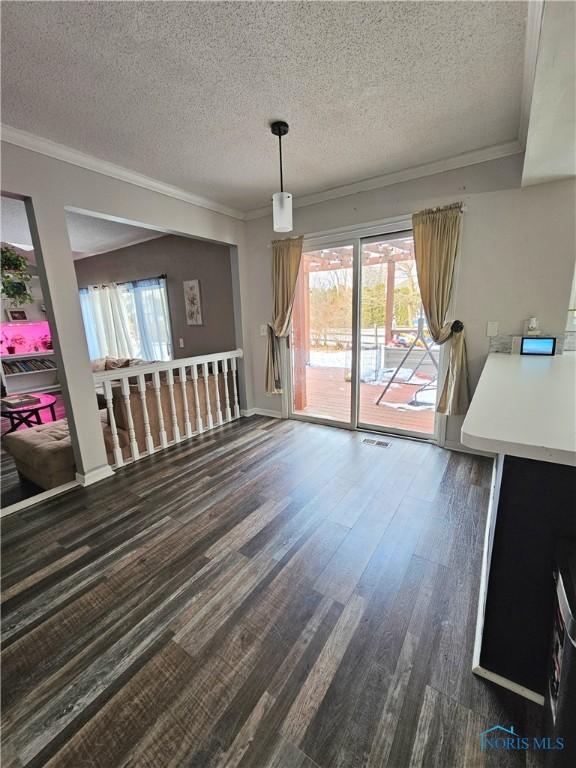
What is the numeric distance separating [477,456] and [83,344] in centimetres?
356

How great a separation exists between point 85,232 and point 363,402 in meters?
4.45

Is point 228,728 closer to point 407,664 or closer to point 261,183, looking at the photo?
point 407,664

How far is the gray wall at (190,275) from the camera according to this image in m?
4.29

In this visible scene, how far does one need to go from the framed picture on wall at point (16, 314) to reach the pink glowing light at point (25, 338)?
95mm

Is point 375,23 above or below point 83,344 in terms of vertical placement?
above

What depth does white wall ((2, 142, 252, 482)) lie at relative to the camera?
84.8 inches

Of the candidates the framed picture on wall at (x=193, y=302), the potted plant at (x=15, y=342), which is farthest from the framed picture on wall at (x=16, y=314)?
the framed picture on wall at (x=193, y=302)

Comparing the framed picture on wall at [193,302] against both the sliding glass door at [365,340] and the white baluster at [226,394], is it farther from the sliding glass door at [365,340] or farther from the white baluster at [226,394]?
the sliding glass door at [365,340]

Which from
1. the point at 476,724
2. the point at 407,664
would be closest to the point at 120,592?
the point at 407,664

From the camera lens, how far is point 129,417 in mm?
2975

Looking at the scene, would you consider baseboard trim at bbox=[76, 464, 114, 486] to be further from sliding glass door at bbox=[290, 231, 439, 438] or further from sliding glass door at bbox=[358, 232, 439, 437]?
sliding glass door at bbox=[358, 232, 439, 437]

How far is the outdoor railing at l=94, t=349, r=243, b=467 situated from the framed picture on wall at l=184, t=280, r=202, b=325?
3.39 ft

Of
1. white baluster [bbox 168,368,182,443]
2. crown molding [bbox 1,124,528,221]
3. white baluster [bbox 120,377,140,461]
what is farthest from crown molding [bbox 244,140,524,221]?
white baluster [bbox 120,377,140,461]

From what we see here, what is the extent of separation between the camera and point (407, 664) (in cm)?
121
